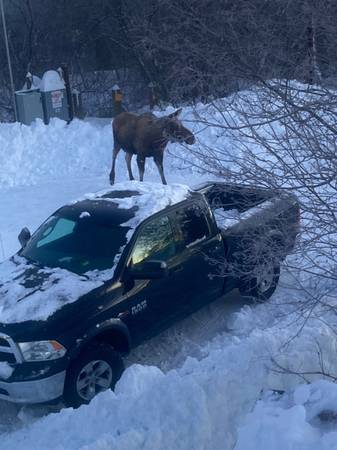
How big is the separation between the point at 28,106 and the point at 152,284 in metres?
11.3

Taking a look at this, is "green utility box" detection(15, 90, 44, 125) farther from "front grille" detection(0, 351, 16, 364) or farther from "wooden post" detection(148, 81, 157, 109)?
"front grille" detection(0, 351, 16, 364)

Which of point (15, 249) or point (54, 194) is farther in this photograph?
point (54, 194)

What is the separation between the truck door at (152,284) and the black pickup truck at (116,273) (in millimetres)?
12

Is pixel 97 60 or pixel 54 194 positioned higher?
pixel 97 60

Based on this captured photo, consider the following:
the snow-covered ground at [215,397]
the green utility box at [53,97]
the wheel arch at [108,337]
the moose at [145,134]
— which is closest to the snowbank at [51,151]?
the green utility box at [53,97]

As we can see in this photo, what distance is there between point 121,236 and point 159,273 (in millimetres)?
726

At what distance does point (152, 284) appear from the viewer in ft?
23.8

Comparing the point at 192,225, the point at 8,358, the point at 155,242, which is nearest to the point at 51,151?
the point at 192,225

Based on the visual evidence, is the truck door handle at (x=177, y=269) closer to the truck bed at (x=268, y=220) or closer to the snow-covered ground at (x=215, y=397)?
the truck bed at (x=268, y=220)

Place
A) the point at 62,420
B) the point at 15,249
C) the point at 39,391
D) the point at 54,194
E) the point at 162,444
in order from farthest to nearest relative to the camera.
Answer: the point at 54,194 → the point at 15,249 → the point at 39,391 → the point at 62,420 → the point at 162,444

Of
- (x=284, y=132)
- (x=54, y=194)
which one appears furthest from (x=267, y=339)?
(x=54, y=194)

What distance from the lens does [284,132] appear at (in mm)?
5645

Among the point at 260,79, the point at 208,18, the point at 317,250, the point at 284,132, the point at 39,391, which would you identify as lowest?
the point at 39,391

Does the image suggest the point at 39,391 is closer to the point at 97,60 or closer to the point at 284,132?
the point at 284,132
